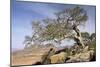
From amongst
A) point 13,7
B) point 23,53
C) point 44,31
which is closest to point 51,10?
point 44,31

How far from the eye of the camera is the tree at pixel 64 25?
2.46 metres

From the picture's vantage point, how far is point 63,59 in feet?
8.29

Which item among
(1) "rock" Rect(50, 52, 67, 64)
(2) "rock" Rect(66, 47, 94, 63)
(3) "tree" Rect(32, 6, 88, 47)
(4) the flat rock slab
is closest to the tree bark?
(3) "tree" Rect(32, 6, 88, 47)

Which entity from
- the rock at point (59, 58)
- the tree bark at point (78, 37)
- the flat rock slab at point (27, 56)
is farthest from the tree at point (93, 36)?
the flat rock slab at point (27, 56)

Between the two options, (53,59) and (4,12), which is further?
(53,59)

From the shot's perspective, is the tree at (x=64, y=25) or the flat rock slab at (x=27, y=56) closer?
the flat rock slab at (x=27, y=56)

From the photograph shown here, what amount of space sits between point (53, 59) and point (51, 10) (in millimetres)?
623

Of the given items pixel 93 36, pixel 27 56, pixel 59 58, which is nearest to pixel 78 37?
pixel 93 36

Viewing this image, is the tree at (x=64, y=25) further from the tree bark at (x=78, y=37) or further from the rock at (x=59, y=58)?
the rock at (x=59, y=58)

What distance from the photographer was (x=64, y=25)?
99.9 inches

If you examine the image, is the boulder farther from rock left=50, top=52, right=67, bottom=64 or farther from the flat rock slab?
the flat rock slab

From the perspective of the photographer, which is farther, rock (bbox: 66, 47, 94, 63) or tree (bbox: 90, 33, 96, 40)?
tree (bbox: 90, 33, 96, 40)

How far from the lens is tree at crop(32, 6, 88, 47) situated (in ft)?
8.06
